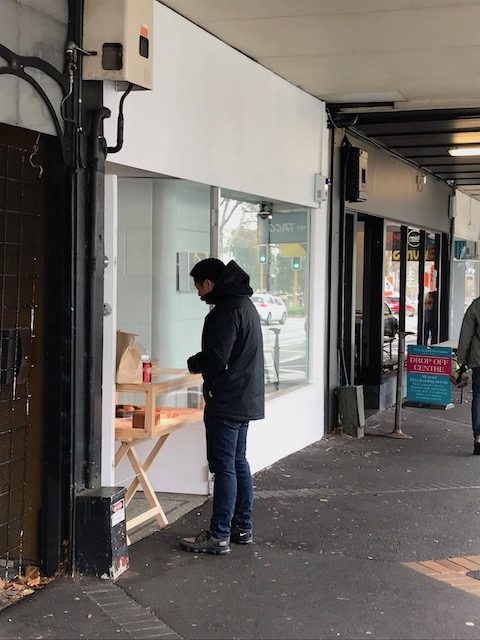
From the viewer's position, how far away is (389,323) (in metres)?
12.4

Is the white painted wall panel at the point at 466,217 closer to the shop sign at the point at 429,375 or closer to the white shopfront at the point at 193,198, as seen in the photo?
the shop sign at the point at 429,375

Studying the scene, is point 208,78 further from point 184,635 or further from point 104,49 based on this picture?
point 184,635

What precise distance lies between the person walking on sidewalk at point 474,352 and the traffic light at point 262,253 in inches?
83.1

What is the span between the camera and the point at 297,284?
8594 millimetres

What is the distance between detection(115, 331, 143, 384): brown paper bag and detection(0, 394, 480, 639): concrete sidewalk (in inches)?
40.7

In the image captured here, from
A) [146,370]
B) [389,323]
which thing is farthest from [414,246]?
[146,370]

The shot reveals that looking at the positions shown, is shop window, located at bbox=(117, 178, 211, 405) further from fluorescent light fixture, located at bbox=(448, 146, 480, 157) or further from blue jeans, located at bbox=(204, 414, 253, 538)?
fluorescent light fixture, located at bbox=(448, 146, 480, 157)

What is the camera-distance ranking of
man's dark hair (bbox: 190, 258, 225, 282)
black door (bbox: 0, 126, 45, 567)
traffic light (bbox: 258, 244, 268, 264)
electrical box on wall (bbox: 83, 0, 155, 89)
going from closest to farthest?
black door (bbox: 0, 126, 45, 567)
electrical box on wall (bbox: 83, 0, 155, 89)
man's dark hair (bbox: 190, 258, 225, 282)
traffic light (bbox: 258, 244, 268, 264)

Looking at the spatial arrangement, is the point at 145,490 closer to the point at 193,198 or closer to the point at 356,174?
the point at 193,198

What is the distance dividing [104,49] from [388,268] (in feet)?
26.5

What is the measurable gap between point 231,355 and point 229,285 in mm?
408

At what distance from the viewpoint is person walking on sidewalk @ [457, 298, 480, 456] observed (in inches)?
329

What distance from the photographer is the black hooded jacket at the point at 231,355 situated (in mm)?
4973

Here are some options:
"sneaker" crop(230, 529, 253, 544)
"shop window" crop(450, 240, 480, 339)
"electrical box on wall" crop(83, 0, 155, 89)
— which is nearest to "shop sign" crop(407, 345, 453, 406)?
"sneaker" crop(230, 529, 253, 544)
